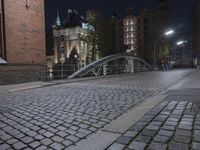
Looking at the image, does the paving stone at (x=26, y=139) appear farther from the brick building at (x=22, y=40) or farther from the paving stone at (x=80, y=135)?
the brick building at (x=22, y=40)

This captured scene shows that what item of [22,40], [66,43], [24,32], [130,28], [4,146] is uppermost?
[130,28]

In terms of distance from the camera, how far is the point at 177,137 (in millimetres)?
3090

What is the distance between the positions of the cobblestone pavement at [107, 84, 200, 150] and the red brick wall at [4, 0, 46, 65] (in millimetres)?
11231

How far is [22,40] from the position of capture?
13828 millimetres

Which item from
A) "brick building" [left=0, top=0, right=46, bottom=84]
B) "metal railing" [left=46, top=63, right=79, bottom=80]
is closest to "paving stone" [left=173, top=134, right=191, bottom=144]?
"brick building" [left=0, top=0, right=46, bottom=84]

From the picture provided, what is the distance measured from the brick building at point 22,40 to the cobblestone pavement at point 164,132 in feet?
35.9

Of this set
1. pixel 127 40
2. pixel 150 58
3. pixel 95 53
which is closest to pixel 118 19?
pixel 127 40

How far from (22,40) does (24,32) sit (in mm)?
593

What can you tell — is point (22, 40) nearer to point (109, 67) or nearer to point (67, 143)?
point (67, 143)

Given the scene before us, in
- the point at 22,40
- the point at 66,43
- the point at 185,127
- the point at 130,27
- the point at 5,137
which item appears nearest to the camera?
the point at 5,137

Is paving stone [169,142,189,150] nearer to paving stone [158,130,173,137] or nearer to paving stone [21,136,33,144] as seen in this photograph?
paving stone [158,130,173,137]

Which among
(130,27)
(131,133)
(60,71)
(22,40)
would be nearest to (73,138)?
(131,133)

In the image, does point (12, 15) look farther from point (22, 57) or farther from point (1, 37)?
point (22, 57)

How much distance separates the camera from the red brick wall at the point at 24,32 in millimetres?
13023
